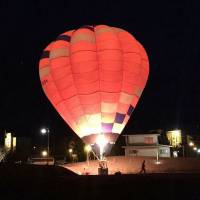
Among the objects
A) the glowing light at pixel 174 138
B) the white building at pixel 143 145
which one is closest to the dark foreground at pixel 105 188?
the white building at pixel 143 145

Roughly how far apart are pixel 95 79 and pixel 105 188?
14369mm

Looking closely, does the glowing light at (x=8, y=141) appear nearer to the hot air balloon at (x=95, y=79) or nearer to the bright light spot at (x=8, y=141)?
the bright light spot at (x=8, y=141)

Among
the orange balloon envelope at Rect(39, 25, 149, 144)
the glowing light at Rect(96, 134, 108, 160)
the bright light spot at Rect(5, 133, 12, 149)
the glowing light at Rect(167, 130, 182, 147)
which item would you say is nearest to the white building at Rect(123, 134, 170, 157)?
the glowing light at Rect(167, 130, 182, 147)

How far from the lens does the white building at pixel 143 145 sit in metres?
A: 58.8

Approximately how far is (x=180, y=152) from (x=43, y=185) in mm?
55906

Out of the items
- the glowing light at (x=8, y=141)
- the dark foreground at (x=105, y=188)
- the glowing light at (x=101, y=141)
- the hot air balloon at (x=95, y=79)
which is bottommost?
the dark foreground at (x=105, y=188)

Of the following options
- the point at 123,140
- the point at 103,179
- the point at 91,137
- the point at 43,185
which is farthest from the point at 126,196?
the point at 123,140

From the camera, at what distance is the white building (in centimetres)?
5883

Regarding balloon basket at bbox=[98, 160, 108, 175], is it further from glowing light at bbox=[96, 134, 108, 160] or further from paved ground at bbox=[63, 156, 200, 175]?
paved ground at bbox=[63, 156, 200, 175]

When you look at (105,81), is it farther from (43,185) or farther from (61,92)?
(43,185)

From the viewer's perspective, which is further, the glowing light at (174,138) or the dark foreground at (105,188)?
the glowing light at (174,138)

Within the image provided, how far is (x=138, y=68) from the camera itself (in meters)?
29.4

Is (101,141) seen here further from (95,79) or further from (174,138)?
(174,138)

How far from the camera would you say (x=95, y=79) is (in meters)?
28.4
